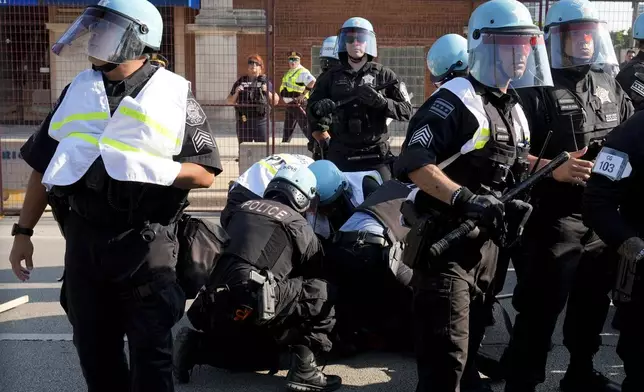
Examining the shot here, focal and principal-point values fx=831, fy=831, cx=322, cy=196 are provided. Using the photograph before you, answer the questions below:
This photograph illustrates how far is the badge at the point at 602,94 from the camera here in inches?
169

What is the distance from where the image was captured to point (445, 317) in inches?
136

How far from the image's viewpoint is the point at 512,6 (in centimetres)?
364

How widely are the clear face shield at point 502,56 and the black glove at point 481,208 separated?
578 mm

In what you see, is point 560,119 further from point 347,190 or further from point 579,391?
point 347,190

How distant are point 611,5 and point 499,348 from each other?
221 inches

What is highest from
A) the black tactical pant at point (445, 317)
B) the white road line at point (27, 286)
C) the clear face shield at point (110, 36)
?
the clear face shield at point (110, 36)

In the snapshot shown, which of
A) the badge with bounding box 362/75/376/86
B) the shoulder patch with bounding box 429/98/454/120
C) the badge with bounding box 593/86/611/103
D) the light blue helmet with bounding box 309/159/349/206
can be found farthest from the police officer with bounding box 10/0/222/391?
the badge with bounding box 362/75/376/86

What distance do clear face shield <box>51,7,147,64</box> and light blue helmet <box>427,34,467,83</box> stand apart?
338 cm

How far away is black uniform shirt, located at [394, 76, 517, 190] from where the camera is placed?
3.40 metres

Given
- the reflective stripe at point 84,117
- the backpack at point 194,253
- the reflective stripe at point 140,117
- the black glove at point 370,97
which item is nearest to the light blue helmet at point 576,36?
the backpack at point 194,253

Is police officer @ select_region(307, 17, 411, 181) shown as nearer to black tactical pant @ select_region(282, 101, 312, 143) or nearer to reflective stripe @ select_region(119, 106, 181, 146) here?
black tactical pant @ select_region(282, 101, 312, 143)

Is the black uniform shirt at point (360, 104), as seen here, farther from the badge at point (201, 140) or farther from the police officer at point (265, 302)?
the badge at point (201, 140)

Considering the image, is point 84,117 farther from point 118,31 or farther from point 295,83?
point 295,83

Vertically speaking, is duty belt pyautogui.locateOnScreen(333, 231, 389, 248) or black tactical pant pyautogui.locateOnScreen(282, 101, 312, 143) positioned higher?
black tactical pant pyautogui.locateOnScreen(282, 101, 312, 143)
